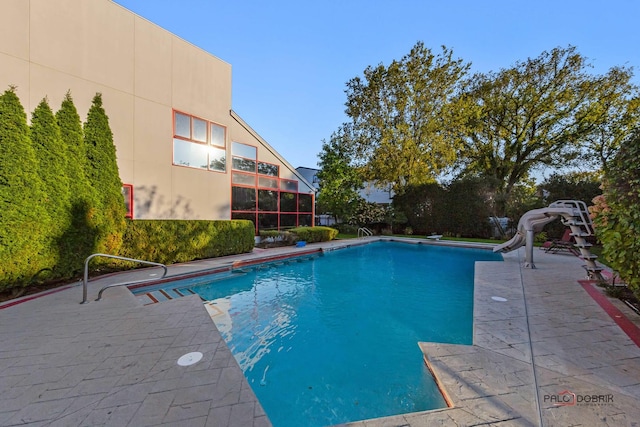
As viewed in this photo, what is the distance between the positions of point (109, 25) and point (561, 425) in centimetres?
1346

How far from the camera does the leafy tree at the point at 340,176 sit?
63.6 ft

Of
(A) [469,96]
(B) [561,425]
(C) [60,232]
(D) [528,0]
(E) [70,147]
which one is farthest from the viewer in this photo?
(A) [469,96]

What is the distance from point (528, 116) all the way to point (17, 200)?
25.5 metres

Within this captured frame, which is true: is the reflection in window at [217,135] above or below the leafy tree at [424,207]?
above

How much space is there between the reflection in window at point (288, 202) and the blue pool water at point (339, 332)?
627 cm

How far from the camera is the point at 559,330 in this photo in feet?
12.1

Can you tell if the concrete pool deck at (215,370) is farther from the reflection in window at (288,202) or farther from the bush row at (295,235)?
the reflection in window at (288,202)

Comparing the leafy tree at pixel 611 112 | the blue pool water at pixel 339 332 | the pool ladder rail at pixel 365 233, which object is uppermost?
the leafy tree at pixel 611 112

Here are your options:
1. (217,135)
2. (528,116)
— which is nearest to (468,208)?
(528,116)

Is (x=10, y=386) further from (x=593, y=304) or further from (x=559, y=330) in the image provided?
(x=593, y=304)

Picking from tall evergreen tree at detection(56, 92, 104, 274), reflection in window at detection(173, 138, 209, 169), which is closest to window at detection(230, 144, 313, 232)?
reflection in window at detection(173, 138, 209, 169)

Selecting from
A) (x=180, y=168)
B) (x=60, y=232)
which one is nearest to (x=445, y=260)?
(x=180, y=168)

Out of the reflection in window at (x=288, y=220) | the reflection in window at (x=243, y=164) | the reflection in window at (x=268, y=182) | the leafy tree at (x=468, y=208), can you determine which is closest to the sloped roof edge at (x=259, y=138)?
the reflection in window at (x=243, y=164)

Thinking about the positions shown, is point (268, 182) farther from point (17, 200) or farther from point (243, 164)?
point (17, 200)
